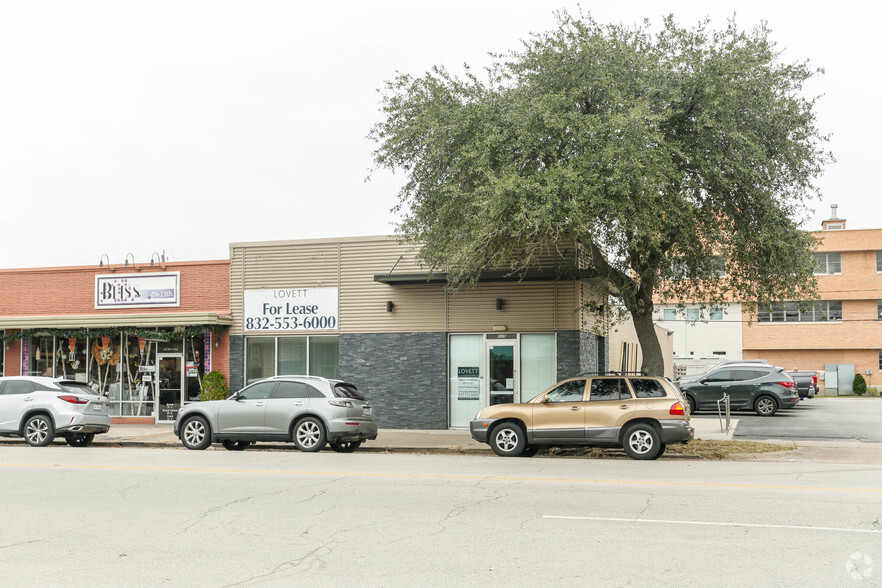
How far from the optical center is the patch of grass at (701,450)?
15987 mm

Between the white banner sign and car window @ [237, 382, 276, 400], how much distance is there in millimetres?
5408

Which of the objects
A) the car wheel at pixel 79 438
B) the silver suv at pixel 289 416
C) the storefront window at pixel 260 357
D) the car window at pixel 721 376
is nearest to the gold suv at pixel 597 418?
the silver suv at pixel 289 416

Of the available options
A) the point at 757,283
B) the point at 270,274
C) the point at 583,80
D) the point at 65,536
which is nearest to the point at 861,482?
the point at 757,283

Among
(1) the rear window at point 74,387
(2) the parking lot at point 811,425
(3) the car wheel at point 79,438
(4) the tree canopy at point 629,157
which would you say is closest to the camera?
(4) the tree canopy at point 629,157

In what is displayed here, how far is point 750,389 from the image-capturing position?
26828 millimetres

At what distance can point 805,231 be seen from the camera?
17141mm

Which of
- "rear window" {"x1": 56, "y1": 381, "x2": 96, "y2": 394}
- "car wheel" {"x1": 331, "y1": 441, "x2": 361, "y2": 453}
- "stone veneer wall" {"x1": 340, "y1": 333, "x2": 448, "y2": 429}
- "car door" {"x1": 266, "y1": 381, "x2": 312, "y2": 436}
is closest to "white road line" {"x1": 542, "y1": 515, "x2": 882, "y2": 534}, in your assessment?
"car door" {"x1": 266, "y1": 381, "x2": 312, "y2": 436}

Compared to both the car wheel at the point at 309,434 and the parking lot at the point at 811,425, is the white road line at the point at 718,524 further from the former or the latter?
the parking lot at the point at 811,425

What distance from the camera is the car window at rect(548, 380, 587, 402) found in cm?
1548

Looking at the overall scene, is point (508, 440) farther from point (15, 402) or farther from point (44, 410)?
point (15, 402)

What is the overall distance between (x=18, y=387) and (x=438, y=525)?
546 inches

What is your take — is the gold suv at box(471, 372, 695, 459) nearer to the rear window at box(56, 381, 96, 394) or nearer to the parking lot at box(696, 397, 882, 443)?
the parking lot at box(696, 397, 882, 443)

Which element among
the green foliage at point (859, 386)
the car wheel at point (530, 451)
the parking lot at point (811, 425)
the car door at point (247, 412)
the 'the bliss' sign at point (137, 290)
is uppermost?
the 'the bliss' sign at point (137, 290)

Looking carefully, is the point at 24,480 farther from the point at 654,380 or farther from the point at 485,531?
the point at 654,380
